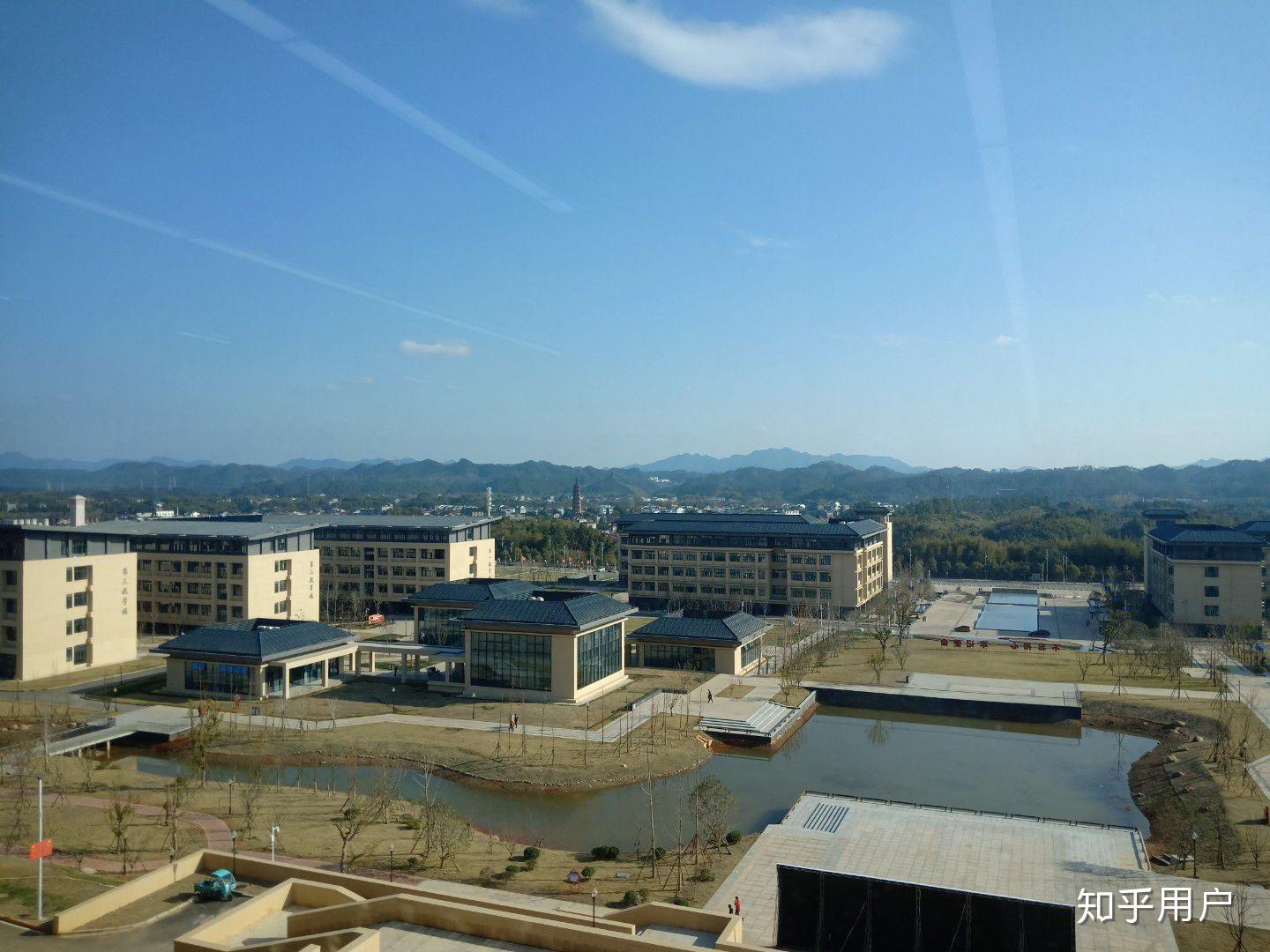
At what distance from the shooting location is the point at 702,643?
25.9m

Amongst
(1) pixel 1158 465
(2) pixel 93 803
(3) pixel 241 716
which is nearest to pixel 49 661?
(3) pixel 241 716

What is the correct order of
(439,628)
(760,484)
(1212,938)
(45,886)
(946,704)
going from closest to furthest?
(1212,938)
(45,886)
(946,704)
(439,628)
(760,484)

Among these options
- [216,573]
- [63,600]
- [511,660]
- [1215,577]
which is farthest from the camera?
[1215,577]

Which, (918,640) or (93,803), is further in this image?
(918,640)

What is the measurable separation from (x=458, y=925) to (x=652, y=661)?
19.5 m

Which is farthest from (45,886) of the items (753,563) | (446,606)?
(753,563)

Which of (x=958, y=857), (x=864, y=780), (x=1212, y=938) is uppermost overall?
(x=1212, y=938)

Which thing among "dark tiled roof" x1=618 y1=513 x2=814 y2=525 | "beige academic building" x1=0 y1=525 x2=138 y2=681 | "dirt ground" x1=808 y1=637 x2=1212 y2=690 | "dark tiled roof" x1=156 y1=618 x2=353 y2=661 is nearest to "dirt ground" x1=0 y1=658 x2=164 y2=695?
"beige academic building" x1=0 y1=525 x2=138 y2=681

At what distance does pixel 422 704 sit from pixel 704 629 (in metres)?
8.30

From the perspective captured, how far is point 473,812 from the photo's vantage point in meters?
15.2

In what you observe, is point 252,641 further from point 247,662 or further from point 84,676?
point 84,676

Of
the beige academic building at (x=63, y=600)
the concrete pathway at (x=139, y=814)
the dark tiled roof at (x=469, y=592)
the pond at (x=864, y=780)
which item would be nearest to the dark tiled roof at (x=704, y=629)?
the dark tiled roof at (x=469, y=592)

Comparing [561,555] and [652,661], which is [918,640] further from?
[561,555]

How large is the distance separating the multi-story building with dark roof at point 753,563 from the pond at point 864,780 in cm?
1520
